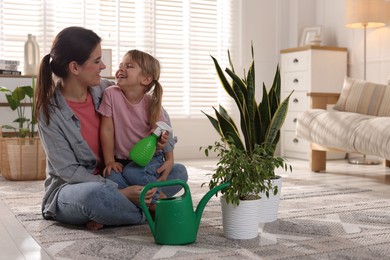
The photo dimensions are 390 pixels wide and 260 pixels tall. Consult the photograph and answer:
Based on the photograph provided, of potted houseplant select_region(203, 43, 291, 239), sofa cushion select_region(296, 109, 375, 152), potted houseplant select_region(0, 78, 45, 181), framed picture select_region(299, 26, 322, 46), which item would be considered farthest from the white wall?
potted houseplant select_region(203, 43, 291, 239)

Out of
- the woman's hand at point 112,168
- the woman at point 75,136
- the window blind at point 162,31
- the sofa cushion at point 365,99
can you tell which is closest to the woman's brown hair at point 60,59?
the woman at point 75,136

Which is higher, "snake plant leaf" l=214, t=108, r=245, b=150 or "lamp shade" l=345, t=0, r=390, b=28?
"lamp shade" l=345, t=0, r=390, b=28

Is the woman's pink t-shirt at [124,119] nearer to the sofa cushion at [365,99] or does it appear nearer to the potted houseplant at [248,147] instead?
the potted houseplant at [248,147]

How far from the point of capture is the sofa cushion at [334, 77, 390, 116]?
3695mm

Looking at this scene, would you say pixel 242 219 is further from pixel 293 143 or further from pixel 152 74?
pixel 293 143

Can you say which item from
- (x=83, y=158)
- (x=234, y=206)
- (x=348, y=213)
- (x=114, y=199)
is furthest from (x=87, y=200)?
(x=348, y=213)

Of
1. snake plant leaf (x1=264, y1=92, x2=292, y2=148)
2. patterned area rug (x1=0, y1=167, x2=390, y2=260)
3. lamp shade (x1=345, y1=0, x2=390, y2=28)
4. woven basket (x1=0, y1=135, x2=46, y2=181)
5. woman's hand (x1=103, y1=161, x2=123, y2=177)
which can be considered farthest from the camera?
lamp shade (x1=345, y1=0, x2=390, y2=28)

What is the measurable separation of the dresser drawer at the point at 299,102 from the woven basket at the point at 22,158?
7.93 ft

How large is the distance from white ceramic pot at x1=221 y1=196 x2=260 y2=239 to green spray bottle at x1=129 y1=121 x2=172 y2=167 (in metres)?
0.34

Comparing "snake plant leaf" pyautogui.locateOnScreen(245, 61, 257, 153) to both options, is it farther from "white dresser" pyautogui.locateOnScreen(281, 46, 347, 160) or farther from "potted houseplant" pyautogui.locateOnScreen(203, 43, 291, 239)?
"white dresser" pyautogui.locateOnScreen(281, 46, 347, 160)

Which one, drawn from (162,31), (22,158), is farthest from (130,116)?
(162,31)

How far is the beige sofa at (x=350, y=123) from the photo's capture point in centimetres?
306

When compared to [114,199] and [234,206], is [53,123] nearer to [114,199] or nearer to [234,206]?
[114,199]

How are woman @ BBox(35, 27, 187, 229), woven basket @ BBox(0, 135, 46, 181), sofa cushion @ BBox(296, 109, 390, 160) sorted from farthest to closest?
woven basket @ BBox(0, 135, 46, 181)
sofa cushion @ BBox(296, 109, 390, 160)
woman @ BBox(35, 27, 187, 229)
